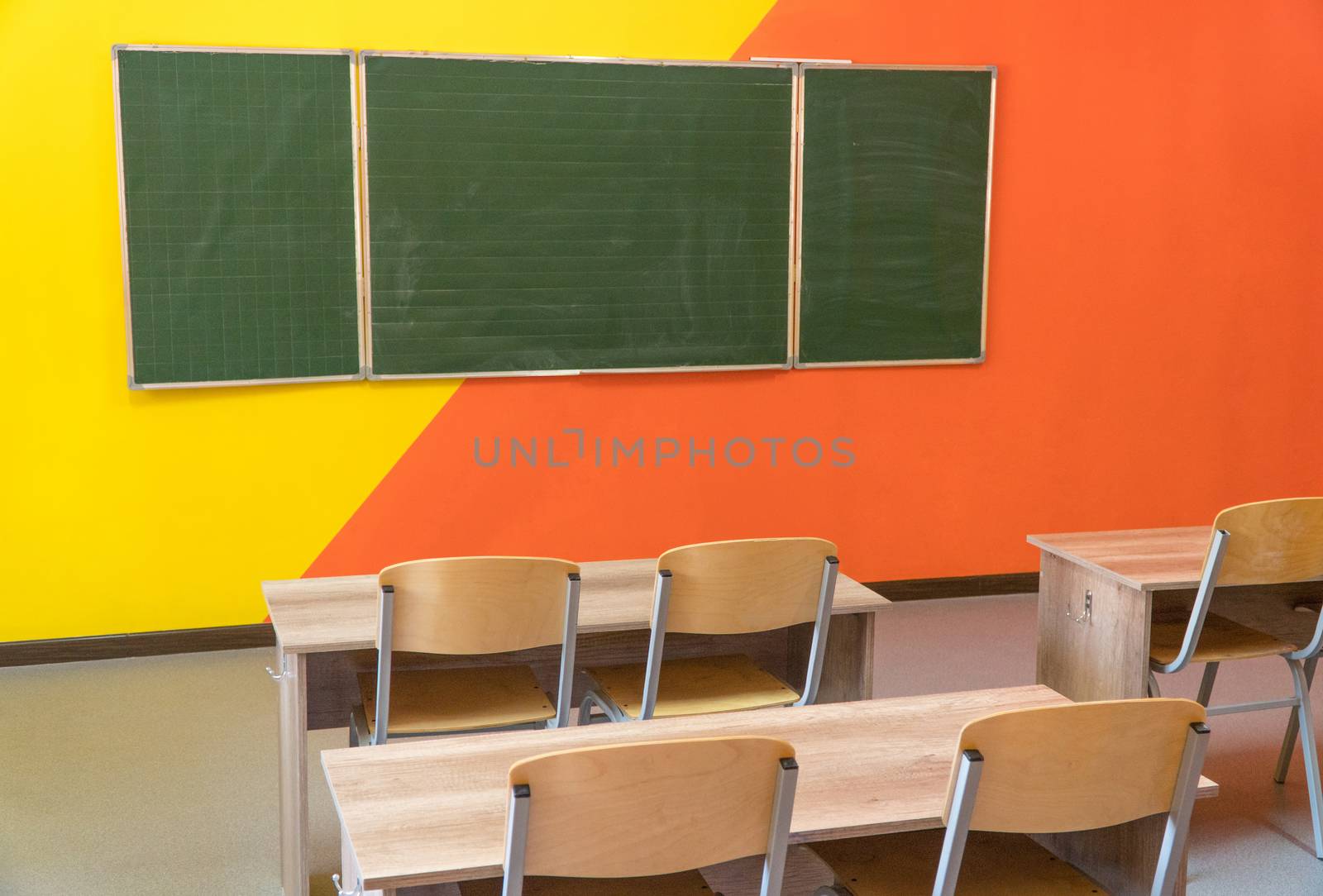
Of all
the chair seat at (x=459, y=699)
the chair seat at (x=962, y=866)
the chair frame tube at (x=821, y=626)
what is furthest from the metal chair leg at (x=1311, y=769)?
the chair seat at (x=459, y=699)

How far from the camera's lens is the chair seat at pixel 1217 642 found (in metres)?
3.46

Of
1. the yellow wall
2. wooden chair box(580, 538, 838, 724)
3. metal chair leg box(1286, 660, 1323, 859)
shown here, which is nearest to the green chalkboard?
the yellow wall

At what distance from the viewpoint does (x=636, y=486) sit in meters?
5.29

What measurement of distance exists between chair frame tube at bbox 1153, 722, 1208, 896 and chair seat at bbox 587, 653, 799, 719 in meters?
1.18

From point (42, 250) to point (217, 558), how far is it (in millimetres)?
1199

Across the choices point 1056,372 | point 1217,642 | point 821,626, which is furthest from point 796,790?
point 1056,372

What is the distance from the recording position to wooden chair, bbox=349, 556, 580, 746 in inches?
110

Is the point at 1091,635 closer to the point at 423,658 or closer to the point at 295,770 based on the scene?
the point at 423,658

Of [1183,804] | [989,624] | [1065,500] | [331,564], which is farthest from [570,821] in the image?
[1065,500]

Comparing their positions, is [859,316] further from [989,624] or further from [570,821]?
[570,821]

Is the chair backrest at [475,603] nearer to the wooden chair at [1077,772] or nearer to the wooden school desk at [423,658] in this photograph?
the wooden school desk at [423,658]

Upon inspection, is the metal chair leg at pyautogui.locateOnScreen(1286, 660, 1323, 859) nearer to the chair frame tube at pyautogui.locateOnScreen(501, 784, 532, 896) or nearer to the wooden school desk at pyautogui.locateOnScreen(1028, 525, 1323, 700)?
the wooden school desk at pyautogui.locateOnScreen(1028, 525, 1323, 700)

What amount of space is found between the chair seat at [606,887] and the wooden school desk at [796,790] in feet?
0.66

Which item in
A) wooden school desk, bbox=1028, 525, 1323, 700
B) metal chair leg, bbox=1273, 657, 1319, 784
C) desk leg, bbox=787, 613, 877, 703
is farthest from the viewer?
metal chair leg, bbox=1273, 657, 1319, 784
